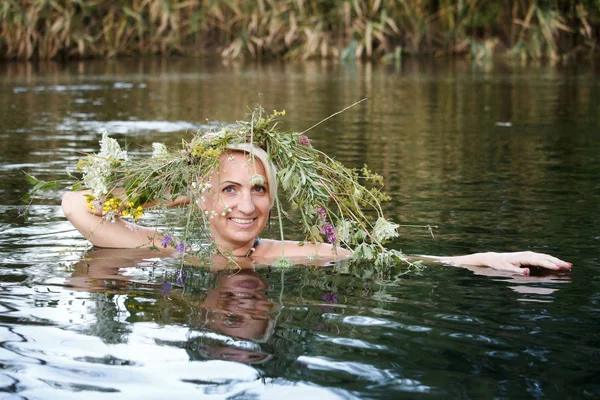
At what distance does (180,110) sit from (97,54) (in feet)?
54.7

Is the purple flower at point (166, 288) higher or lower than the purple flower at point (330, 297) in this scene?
higher

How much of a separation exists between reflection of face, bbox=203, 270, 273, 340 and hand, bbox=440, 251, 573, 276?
1.27 meters

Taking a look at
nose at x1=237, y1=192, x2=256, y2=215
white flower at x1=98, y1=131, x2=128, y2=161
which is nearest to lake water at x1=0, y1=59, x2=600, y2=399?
nose at x1=237, y1=192, x2=256, y2=215

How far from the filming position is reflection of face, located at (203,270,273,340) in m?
4.73

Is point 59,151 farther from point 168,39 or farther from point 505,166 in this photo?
point 168,39

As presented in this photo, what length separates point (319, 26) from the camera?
30.5 meters

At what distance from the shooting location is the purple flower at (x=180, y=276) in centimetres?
581

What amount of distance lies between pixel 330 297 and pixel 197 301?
2.28ft

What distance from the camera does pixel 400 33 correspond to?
1240 inches

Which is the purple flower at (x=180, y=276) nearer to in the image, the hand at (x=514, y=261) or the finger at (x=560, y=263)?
the hand at (x=514, y=261)

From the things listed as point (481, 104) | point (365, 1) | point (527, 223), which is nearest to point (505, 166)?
point (527, 223)

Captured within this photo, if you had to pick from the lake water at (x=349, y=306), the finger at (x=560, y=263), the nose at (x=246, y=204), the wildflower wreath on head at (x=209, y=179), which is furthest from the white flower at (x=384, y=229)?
the finger at (x=560, y=263)

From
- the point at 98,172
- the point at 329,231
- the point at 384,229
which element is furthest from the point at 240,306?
the point at 98,172

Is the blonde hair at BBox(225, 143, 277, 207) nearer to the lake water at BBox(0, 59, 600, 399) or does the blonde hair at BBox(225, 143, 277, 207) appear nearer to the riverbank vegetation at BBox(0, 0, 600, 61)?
the lake water at BBox(0, 59, 600, 399)
